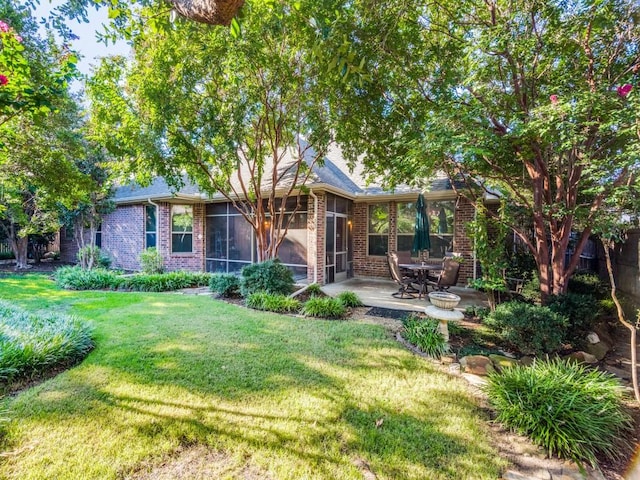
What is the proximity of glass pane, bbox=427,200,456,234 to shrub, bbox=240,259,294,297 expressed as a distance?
18.2ft

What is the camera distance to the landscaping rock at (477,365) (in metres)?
3.72

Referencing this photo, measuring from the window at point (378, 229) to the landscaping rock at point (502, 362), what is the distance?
6955 mm

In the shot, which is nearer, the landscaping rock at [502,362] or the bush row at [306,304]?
the landscaping rock at [502,362]

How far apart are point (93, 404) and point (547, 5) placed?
7.57 metres

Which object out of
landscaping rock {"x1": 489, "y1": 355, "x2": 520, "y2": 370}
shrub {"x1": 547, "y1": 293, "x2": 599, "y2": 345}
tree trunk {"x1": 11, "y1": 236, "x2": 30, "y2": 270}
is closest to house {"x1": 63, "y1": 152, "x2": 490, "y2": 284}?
tree trunk {"x1": 11, "y1": 236, "x2": 30, "y2": 270}

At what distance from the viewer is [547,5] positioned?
4188mm

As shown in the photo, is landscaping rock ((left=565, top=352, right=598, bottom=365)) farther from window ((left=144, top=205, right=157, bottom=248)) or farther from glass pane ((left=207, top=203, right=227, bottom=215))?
window ((left=144, top=205, right=157, bottom=248))

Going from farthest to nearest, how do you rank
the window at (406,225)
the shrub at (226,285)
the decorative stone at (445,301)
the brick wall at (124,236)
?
the brick wall at (124,236), the window at (406,225), the shrub at (226,285), the decorative stone at (445,301)

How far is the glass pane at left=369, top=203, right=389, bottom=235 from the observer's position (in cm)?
1091

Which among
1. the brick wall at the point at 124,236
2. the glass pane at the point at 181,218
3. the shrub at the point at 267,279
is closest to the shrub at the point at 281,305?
the shrub at the point at 267,279

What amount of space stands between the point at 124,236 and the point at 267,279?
32.1ft

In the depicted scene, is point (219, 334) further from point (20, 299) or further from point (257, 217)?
point (20, 299)

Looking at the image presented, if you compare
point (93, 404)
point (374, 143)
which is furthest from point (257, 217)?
point (93, 404)

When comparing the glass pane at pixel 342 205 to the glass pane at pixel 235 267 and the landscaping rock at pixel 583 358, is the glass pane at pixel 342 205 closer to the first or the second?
the glass pane at pixel 235 267
